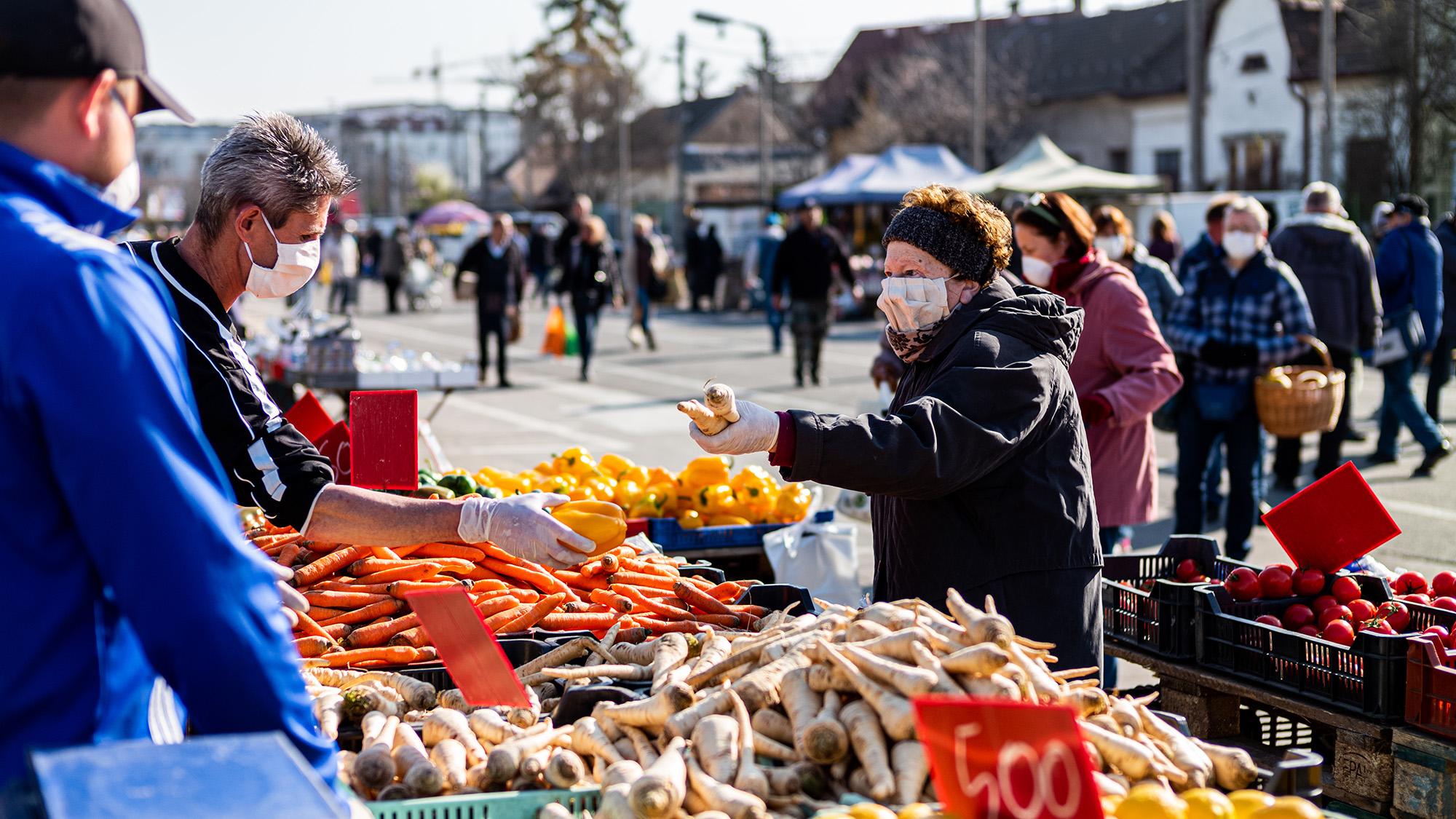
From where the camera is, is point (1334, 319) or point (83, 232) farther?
point (1334, 319)

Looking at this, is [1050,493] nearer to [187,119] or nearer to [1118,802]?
[1118,802]

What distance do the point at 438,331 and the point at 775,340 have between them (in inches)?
336

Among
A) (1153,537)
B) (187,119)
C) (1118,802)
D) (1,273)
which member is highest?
(187,119)

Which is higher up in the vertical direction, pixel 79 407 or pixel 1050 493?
pixel 79 407

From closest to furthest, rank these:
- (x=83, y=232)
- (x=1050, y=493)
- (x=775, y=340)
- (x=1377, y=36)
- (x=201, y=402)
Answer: (x=83, y=232), (x=201, y=402), (x=1050, y=493), (x=775, y=340), (x=1377, y=36)

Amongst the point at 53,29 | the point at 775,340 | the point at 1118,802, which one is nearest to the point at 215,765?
the point at 53,29

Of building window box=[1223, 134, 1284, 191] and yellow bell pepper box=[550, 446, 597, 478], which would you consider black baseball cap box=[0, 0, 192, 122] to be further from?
building window box=[1223, 134, 1284, 191]

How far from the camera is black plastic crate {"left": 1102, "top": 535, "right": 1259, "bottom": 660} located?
4148 mm

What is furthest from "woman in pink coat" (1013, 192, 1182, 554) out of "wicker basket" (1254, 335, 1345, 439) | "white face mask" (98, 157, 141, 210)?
"white face mask" (98, 157, 141, 210)

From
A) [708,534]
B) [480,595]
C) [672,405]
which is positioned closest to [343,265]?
[672,405]

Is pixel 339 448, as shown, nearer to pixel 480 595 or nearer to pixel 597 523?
pixel 480 595

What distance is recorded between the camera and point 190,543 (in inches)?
58.0

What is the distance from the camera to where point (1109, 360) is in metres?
5.41

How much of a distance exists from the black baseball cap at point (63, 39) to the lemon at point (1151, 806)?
1766 millimetres
